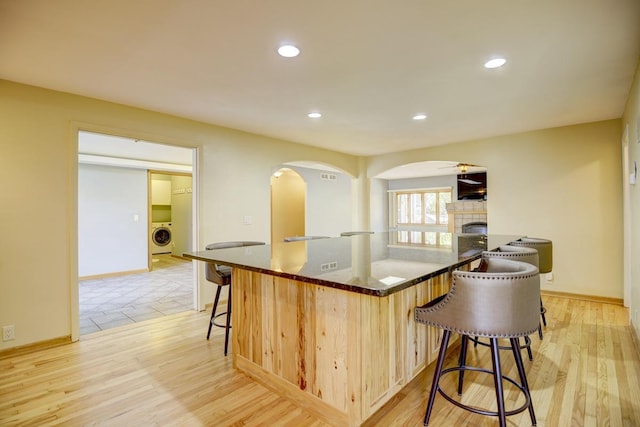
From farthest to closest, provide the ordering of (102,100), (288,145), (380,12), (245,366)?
(288,145)
(102,100)
(245,366)
(380,12)

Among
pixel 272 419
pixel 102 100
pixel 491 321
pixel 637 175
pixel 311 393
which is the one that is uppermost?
pixel 102 100

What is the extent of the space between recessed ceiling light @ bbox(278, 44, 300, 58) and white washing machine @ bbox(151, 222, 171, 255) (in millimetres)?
7872

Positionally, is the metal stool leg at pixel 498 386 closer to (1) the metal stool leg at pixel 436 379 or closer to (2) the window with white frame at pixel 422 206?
(1) the metal stool leg at pixel 436 379

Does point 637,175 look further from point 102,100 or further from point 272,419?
point 102,100

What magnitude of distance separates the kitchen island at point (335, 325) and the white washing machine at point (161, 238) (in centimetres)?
749

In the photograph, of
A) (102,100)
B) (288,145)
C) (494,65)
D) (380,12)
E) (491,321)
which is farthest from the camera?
(288,145)

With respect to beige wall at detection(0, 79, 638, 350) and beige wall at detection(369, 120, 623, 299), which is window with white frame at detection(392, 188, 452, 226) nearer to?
beige wall at detection(0, 79, 638, 350)

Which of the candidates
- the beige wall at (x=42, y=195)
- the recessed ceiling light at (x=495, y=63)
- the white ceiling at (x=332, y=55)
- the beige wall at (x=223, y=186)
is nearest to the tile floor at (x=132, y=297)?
the beige wall at (x=42, y=195)

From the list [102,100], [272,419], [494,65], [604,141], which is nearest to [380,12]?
[494,65]

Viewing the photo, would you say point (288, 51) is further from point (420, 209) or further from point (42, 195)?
point (420, 209)

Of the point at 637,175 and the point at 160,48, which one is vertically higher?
→ the point at 160,48

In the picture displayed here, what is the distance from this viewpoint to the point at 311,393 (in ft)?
6.30

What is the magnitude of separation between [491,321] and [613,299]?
3.87m

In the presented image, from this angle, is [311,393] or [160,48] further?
[160,48]
